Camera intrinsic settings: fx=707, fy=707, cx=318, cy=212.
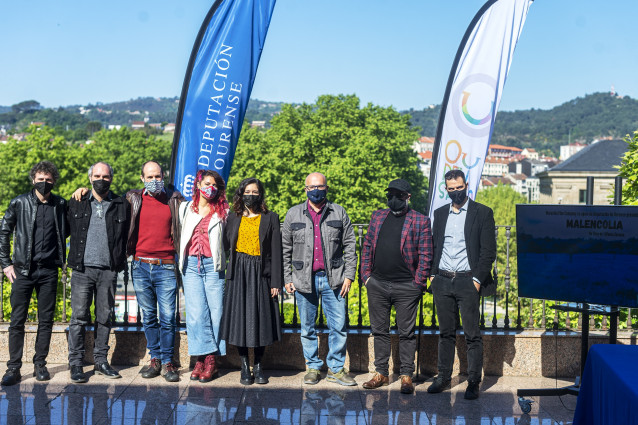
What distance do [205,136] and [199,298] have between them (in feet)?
5.78

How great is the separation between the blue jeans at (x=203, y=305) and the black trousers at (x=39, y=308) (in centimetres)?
131

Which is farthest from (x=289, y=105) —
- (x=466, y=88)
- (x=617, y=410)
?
(x=617, y=410)

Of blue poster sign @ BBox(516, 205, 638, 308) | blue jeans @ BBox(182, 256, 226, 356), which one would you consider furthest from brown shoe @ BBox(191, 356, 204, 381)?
blue poster sign @ BBox(516, 205, 638, 308)

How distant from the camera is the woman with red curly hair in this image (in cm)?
693

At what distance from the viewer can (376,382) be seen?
6.92 metres

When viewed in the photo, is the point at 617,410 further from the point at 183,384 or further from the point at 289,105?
the point at 289,105

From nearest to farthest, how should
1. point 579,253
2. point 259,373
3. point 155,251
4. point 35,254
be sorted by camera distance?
1. point 579,253
2. point 35,254
3. point 155,251
4. point 259,373

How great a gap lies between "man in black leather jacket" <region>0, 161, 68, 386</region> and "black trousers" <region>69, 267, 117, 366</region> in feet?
0.75

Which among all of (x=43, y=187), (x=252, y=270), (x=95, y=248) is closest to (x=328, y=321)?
(x=252, y=270)

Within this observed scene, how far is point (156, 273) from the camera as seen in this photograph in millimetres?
6992

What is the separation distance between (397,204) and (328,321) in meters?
1.39

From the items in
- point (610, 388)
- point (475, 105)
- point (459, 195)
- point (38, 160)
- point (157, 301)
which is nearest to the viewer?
point (610, 388)

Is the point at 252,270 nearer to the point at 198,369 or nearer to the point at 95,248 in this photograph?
the point at 198,369

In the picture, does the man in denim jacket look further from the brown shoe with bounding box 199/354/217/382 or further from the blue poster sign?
the blue poster sign
